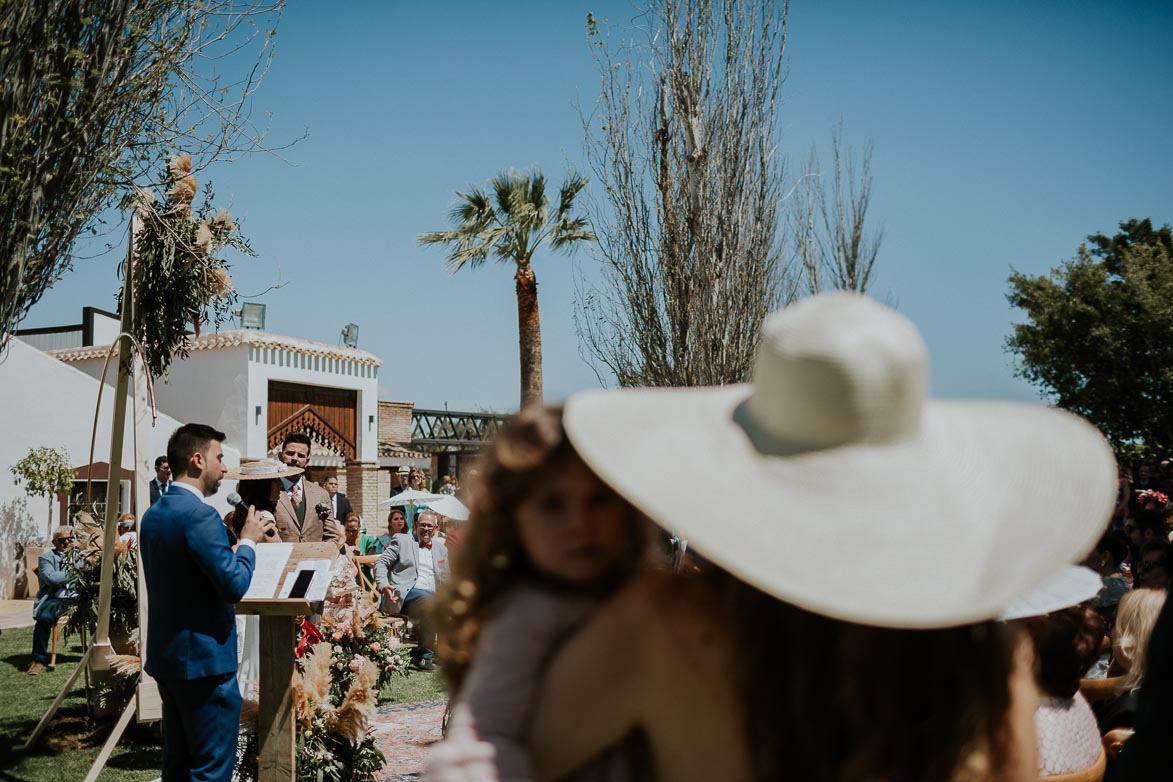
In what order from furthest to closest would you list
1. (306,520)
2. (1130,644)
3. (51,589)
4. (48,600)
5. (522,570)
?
(51,589), (48,600), (306,520), (1130,644), (522,570)

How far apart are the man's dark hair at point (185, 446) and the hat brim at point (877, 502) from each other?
3987mm

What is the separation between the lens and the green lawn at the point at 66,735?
621 cm

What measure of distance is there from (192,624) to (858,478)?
4.24m

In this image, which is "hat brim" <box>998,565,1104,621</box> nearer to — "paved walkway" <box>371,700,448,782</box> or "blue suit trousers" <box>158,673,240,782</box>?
"blue suit trousers" <box>158,673,240,782</box>

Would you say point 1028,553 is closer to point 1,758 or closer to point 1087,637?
point 1087,637

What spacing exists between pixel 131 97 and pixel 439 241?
1351 cm

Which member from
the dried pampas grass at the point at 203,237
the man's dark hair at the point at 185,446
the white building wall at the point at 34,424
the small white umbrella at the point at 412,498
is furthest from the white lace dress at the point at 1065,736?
the white building wall at the point at 34,424

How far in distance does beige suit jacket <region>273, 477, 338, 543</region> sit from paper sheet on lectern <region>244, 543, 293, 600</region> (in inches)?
90.3

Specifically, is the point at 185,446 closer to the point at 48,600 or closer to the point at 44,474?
the point at 48,600

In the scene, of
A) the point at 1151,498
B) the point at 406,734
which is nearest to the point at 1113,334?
the point at 1151,498

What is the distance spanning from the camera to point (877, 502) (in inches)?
40.6

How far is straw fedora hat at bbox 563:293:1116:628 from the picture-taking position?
960 mm

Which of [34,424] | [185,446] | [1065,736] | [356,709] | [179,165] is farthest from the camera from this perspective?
[34,424]

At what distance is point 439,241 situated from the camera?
18734 mm
